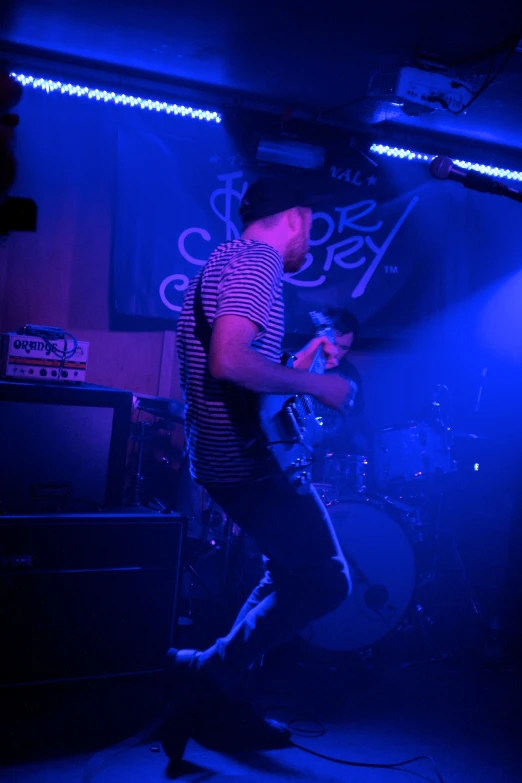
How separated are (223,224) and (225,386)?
299 centimetres

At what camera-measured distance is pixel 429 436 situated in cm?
455

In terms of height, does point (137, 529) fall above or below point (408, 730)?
above

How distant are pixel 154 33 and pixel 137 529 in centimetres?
287

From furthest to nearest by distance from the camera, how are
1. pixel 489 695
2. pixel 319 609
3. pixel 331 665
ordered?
pixel 331 665 → pixel 489 695 → pixel 319 609


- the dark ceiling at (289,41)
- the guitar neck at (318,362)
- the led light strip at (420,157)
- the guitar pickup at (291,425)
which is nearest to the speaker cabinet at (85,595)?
the guitar neck at (318,362)

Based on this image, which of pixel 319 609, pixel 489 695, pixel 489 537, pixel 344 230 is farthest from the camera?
pixel 344 230

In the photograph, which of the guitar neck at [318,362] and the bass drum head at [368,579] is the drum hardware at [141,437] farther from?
the guitar neck at [318,362]

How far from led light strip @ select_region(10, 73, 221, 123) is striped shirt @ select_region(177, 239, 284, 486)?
3.03 metres

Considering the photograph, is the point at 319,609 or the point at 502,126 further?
the point at 502,126

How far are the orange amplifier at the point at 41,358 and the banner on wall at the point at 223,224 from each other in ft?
4.82

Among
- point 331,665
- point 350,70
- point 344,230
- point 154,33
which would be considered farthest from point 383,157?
point 331,665

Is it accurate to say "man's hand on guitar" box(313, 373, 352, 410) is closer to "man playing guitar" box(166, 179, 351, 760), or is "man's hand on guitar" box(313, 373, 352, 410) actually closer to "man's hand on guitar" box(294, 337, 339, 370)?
"man playing guitar" box(166, 179, 351, 760)

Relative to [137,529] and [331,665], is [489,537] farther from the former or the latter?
[137,529]

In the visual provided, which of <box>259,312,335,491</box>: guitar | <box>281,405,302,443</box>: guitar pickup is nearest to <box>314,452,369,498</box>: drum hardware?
<box>259,312,335,491</box>: guitar
